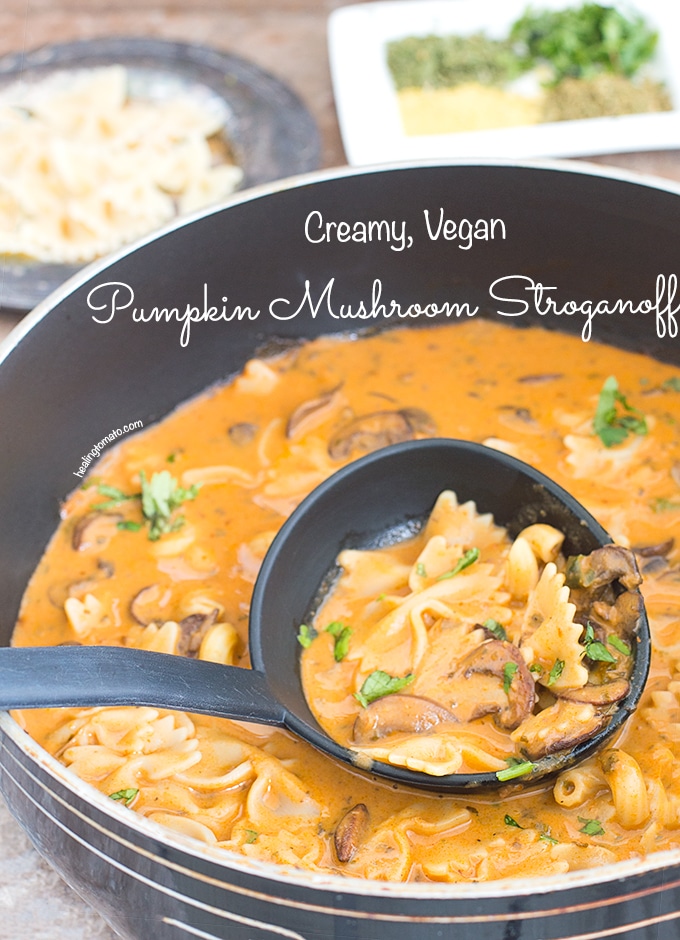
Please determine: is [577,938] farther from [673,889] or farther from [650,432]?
[650,432]

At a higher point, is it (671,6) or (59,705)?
(671,6)

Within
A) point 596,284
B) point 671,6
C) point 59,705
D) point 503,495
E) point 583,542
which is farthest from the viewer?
point 671,6

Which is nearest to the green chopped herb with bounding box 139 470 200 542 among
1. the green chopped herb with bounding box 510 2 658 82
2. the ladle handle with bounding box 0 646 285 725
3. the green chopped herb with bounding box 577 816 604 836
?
the ladle handle with bounding box 0 646 285 725

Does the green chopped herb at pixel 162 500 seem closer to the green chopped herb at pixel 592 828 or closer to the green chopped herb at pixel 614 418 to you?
the green chopped herb at pixel 614 418

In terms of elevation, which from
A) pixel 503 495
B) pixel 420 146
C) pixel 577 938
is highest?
pixel 420 146

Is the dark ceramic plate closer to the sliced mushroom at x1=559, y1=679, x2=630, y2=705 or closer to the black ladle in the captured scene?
the black ladle

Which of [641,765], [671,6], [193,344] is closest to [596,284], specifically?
[193,344]
